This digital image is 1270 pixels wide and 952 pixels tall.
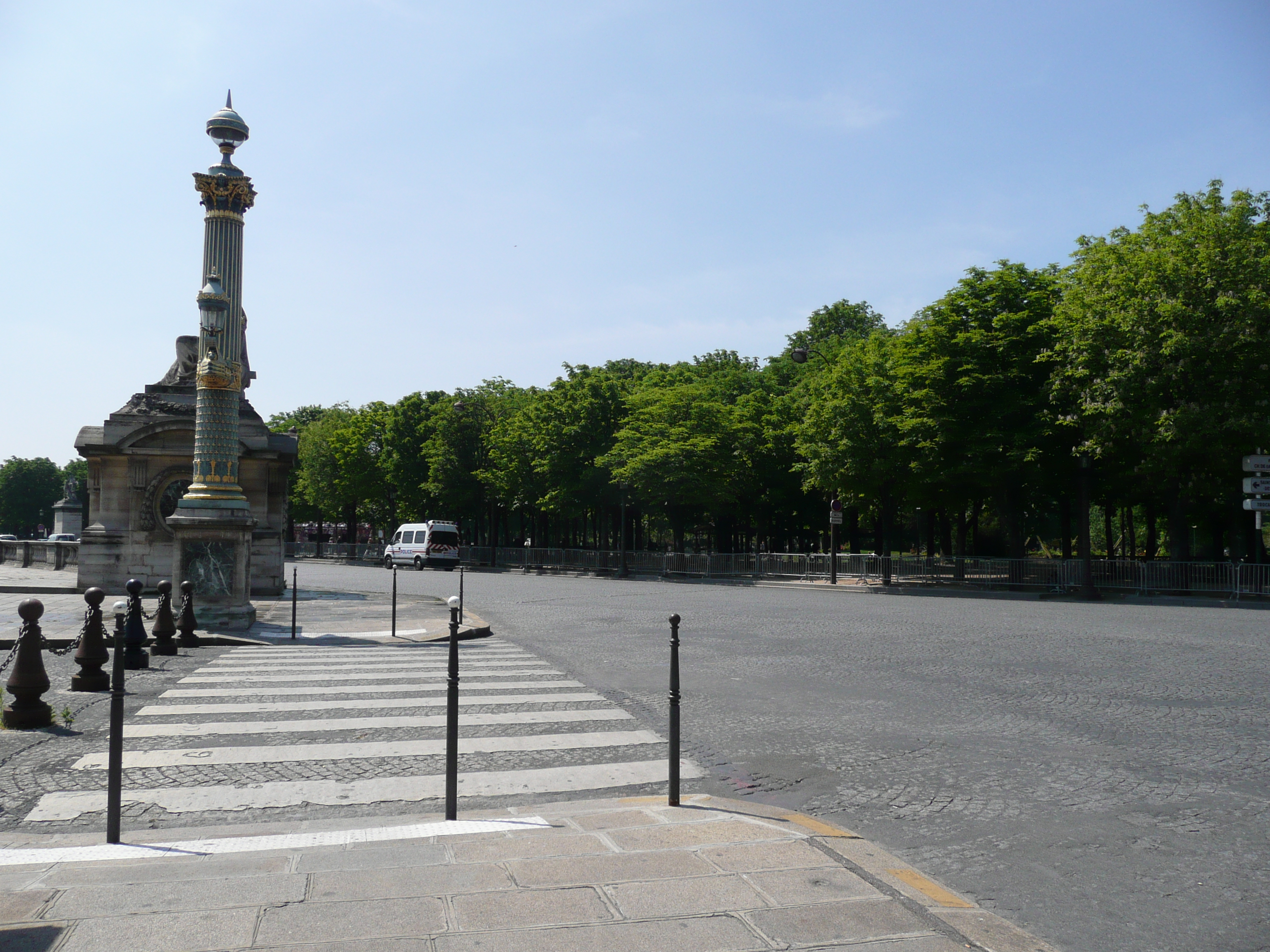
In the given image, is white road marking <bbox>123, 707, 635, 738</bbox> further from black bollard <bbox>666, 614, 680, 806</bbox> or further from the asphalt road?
black bollard <bbox>666, 614, 680, 806</bbox>

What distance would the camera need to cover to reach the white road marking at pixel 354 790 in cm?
591

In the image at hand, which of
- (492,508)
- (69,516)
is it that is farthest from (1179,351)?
(69,516)

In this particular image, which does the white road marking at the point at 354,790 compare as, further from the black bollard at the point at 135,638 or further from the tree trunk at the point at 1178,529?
the tree trunk at the point at 1178,529

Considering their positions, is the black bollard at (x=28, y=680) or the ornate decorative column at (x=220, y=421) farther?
the ornate decorative column at (x=220, y=421)

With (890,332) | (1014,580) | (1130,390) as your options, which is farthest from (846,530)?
(1130,390)

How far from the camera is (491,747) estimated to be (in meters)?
7.52

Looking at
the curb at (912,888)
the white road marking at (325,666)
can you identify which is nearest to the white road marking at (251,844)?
the curb at (912,888)

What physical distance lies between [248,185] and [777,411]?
3325 centimetres

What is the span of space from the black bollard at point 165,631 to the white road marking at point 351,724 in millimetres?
5074

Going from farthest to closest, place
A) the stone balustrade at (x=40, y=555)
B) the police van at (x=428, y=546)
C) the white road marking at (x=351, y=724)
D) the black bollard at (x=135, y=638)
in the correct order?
the police van at (x=428, y=546) → the stone balustrade at (x=40, y=555) → the black bollard at (x=135, y=638) → the white road marking at (x=351, y=724)

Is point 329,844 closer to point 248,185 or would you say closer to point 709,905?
point 709,905

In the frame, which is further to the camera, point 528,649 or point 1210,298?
point 1210,298

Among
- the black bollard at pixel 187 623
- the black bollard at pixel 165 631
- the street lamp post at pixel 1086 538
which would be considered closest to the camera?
the black bollard at pixel 165 631

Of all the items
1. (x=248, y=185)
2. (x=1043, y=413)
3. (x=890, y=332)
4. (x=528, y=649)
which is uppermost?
(x=890, y=332)
